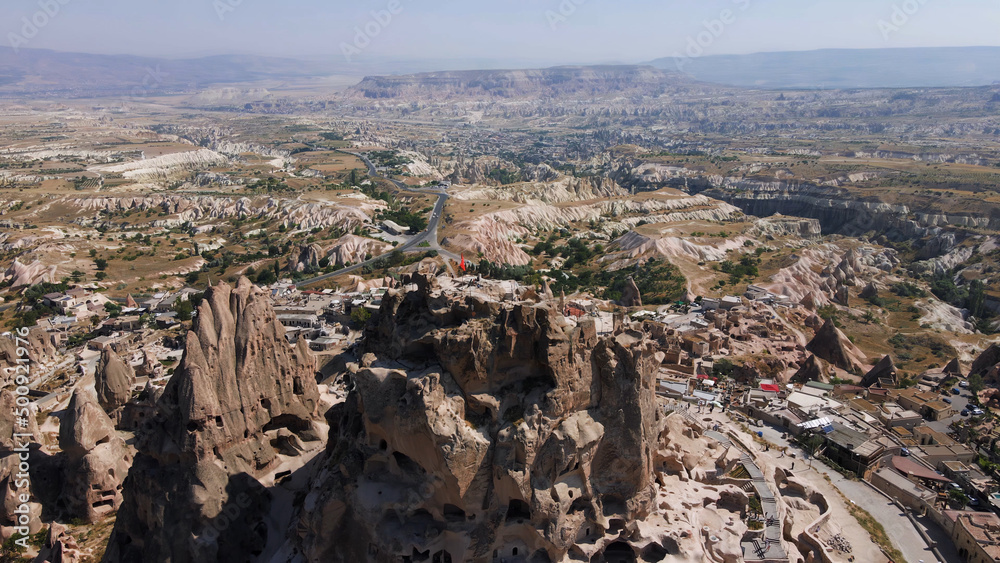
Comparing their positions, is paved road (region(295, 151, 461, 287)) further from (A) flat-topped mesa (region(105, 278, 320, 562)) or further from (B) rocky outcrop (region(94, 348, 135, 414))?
(A) flat-topped mesa (region(105, 278, 320, 562))

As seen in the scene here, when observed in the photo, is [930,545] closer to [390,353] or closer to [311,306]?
[390,353]

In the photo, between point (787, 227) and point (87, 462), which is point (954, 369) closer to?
point (87, 462)

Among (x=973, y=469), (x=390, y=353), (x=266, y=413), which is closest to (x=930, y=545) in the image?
(x=973, y=469)

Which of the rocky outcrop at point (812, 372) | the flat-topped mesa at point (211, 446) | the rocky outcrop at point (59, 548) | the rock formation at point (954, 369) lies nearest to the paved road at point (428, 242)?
the rocky outcrop at point (812, 372)

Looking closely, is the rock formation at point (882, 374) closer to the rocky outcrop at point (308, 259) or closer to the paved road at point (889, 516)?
the paved road at point (889, 516)

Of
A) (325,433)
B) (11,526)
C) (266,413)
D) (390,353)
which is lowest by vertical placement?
(11,526)

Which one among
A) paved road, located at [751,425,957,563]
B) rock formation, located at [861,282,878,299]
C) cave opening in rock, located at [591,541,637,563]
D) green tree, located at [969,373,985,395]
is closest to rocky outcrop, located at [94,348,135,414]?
cave opening in rock, located at [591,541,637,563]
